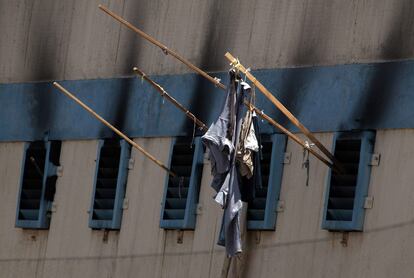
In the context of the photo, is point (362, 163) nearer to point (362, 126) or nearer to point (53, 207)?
point (362, 126)

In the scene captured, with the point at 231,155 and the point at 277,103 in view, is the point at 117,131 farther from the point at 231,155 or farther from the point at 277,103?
the point at 277,103

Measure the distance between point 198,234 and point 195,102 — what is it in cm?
156

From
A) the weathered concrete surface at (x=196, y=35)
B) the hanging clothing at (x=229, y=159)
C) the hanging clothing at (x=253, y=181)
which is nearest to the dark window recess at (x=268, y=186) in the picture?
the hanging clothing at (x=253, y=181)

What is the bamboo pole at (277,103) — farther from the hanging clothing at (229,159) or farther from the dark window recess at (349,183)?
the dark window recess at (349,183)

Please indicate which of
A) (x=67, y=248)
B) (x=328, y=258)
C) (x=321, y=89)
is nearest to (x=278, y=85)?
(x=321, y=89)

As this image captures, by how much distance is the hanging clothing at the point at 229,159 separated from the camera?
63.0 ft

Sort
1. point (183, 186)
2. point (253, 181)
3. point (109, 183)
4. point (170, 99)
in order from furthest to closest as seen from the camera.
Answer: point (109, 183) → point (183, 186) → point (170, 99) → point (253, 181)

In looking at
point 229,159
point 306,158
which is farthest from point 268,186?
point 229,159

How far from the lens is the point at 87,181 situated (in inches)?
912

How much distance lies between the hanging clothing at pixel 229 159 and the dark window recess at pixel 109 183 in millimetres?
3316

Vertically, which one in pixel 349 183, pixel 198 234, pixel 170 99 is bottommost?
pixel 198 234

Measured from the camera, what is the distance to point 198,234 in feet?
70.0

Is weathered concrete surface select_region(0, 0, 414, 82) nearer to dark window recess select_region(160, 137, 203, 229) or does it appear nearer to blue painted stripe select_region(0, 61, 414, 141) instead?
blue painted stripe select_region(0, 61, 414, 141)

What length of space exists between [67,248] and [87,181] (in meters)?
0.85
